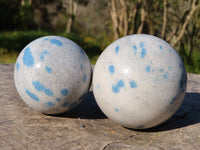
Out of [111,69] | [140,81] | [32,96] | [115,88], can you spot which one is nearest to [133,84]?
[140,81]

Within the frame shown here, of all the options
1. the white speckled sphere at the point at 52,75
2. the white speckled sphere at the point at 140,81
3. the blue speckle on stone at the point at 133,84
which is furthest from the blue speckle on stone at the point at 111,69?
the white speckled sphere at the point at 52,75

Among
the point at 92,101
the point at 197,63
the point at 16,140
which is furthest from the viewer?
the point at 197,63

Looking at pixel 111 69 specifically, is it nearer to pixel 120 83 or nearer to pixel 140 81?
pixel 120 83

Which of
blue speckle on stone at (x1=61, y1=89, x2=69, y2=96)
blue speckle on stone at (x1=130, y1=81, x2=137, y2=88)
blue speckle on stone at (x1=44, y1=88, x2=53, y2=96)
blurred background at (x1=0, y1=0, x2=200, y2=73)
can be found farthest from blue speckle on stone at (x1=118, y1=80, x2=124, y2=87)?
blurred background at (x1=0, y1=0, x2=200, y2=73)

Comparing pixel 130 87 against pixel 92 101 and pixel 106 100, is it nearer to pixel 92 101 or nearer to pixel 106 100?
pixel 106 100

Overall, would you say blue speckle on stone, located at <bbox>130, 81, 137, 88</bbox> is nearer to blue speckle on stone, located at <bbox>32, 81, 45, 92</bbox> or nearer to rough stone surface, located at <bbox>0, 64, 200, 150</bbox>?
rough stone surface, located at <bbox>0, 64, 200, 150</bbox>

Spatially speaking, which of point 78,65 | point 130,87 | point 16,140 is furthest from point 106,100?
point 16,140
